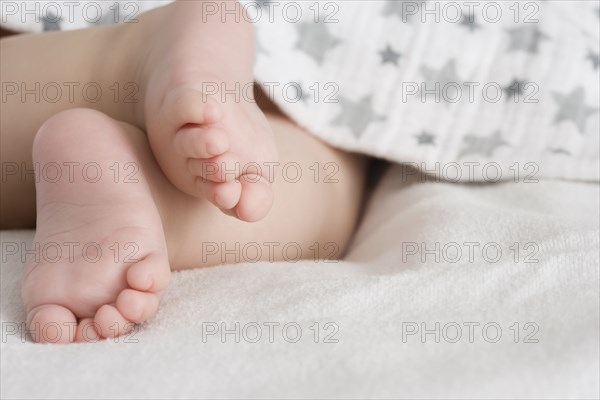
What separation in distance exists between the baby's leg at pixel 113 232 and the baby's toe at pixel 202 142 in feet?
0.21

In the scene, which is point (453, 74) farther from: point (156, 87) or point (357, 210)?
point (156, 87)

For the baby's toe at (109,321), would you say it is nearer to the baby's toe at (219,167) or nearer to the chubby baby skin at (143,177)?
the chubby baby skin at (143,177)

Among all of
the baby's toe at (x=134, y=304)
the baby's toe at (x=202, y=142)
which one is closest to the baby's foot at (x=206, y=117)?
the baby's toe at (x=202, y=142)

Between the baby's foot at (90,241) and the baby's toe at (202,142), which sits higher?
the baby's toe at (202,142)

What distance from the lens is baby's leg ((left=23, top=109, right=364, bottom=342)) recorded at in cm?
64

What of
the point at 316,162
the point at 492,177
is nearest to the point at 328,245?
the point at 316,162

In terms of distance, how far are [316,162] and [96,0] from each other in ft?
1.28

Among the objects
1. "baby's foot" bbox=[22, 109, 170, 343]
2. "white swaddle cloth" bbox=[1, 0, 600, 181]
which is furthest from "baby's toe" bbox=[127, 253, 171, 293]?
"white swaddle cloth" bbox=[1, 0, 600, 181]

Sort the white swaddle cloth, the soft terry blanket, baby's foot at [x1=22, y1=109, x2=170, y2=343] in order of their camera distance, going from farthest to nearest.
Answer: the white swaddle cloth → baby's foot at [x1=22, y1=109, x2=170, y2=343] → the soft terry blanket

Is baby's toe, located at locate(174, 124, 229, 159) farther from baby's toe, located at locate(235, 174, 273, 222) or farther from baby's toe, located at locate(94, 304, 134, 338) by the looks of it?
baby's toe, located at locate(94, 304, 134, 338)

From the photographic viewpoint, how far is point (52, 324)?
0.63 metres

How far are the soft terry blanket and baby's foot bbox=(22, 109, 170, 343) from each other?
3 centimetres

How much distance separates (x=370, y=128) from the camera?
104cm

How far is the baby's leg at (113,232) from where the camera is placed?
637mm
